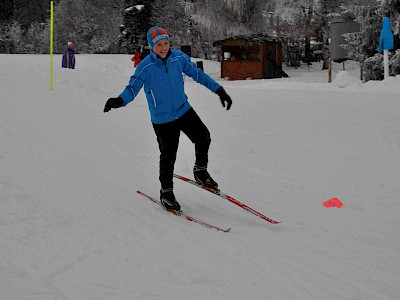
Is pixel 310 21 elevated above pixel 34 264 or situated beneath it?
elevated above

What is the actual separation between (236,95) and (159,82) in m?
8.20

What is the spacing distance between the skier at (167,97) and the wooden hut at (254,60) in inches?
840

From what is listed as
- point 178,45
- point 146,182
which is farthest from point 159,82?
point 178,45

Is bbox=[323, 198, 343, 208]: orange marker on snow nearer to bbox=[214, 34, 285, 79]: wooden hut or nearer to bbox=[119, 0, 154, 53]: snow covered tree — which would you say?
bbox=[214, 34, 285, 79]: wooden hut

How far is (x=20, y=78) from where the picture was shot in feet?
44.9

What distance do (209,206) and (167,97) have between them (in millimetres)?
1351

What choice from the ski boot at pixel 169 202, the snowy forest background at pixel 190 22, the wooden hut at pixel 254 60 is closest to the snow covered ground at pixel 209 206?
the ski boot at pixel 169 202

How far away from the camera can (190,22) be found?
37.8 meters

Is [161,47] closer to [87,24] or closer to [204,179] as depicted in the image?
[204,179]

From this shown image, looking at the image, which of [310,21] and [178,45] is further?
[178,45]

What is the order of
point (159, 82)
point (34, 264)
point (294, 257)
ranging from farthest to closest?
point (159, 82) < point (294, 257) < point (34, 264)

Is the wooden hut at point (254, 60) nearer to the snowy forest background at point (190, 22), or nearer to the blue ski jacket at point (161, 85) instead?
the snowy forest background at point (190, 22)

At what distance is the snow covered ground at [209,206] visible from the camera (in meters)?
3.42

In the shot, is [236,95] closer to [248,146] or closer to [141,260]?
[248,146]
